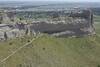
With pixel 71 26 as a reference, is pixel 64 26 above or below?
above

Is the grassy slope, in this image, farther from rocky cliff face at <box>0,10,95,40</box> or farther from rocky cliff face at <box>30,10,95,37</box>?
rocky cliff face at <box>30,10,95,37</box>

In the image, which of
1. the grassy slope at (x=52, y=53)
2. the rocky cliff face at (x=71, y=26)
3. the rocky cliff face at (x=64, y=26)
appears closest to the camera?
the grassy slope at (x=52, y=53)

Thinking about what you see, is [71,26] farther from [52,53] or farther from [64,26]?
[52,53]

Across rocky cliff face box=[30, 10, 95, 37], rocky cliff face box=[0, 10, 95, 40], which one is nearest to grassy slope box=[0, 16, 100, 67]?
rocky cliff face box=[0, 10, 95, 40]

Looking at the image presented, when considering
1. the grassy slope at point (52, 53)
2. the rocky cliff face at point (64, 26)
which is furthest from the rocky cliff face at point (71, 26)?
the grassy slope at point (52, 53)

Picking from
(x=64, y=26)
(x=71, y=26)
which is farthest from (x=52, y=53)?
(x=71, y=26)

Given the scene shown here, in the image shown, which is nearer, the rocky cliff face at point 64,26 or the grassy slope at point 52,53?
the grassy slope at point 52,53

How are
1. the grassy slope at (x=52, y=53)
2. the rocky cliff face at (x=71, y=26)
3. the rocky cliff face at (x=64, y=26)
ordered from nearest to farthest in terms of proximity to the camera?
the grassy slope at (x=52, y=53), the rocky cliff face at (x=64, y=26), the rocky cliff face at (x=71, y=26)

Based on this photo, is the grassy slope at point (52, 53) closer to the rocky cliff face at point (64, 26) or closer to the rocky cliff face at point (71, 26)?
the rocky cliff face at point (64, 26)

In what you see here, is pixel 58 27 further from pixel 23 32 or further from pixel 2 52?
A: pixel 2 52
